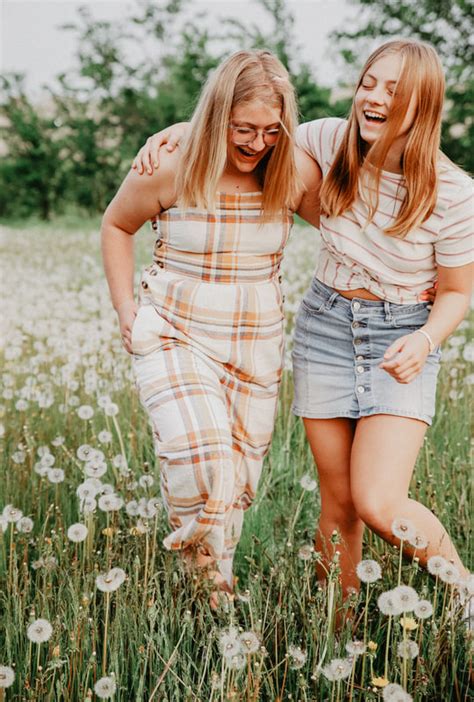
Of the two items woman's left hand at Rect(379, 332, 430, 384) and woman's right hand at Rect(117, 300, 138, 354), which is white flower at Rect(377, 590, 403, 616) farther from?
woman's right hand at Rect(117, 300, 138, 354)

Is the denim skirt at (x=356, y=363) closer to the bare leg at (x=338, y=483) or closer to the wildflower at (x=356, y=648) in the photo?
the bare leg at (x=338, y=483)

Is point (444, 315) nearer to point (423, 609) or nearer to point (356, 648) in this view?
point (423, 609)

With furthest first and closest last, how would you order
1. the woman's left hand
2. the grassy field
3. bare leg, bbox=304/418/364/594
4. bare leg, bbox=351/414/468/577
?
1. bare leg, bbox=304/418/364/594
2. bare leg, bbox=351/414/468/577
3. the woman's left hand
4. the grassy field

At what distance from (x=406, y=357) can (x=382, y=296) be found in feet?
1.18

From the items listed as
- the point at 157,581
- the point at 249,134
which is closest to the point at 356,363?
the point at 249,134

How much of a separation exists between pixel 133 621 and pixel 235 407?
0.97 metres

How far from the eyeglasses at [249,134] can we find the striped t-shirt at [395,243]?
31 centimetres

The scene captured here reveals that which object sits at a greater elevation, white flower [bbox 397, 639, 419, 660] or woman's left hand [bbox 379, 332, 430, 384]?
woman's left hand [bbox 379, 332, 430, 384]

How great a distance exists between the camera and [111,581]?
8.21 feet

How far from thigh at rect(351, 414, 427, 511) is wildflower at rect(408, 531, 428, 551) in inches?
5.9

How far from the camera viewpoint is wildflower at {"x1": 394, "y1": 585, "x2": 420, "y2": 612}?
2307 millimetres

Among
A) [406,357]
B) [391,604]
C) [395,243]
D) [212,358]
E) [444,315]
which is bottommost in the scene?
[391,604]

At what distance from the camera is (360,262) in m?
3.04

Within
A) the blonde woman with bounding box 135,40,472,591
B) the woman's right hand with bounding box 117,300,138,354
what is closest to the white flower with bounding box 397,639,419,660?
the blonde woman with bounding box 135,40,472,591
